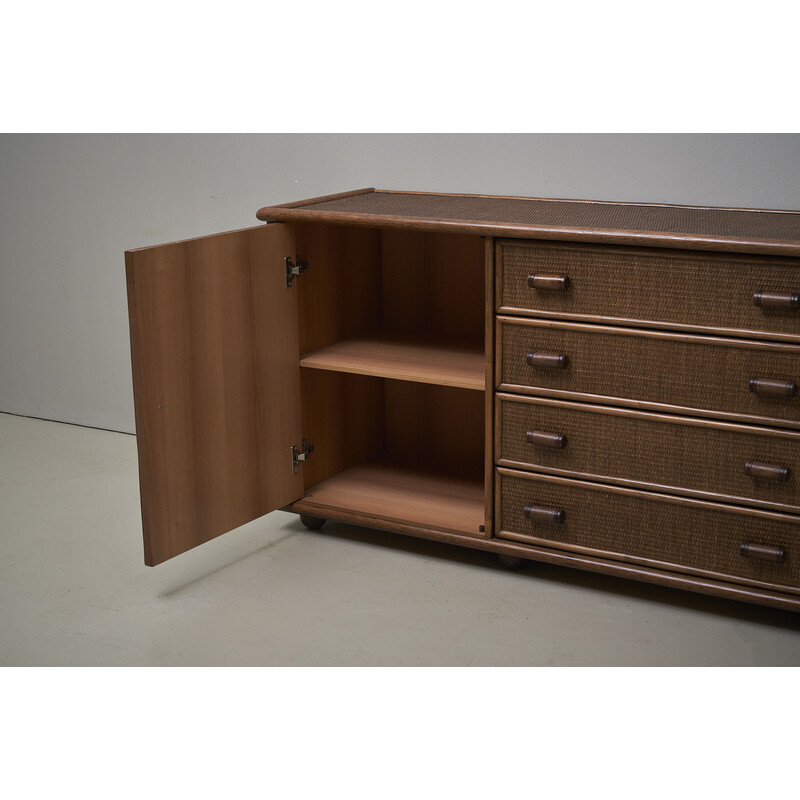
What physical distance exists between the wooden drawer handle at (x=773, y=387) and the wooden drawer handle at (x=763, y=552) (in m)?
0.39

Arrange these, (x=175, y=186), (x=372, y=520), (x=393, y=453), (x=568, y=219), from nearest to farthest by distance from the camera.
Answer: (x=568, y=219) < (x=372, y=520) < (x=393, y=453) < (x=175, y=186)

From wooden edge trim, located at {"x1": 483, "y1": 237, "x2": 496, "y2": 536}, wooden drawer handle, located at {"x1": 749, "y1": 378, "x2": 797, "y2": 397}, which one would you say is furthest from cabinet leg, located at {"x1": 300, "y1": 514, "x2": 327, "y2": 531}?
wooden drawer handle, located at {"x1": 749, "y1": 378, "x2": 797, "y2": 397}

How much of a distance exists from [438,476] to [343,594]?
0.67 metres

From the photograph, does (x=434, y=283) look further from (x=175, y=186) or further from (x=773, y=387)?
(x=773, y=387)

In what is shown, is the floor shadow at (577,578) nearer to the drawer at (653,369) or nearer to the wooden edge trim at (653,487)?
the wooden edge trim at (653,487)

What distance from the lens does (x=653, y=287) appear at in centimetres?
261

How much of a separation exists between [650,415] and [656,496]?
0.71 feet

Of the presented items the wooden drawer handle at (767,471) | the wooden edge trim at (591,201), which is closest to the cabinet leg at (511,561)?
the wooden drawer handle at (767,471)

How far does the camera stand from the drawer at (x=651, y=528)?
266cm

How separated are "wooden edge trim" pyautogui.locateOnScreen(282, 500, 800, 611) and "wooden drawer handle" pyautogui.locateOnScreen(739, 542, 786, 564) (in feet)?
0.33

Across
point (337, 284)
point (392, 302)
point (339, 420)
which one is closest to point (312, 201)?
point (337, 284)

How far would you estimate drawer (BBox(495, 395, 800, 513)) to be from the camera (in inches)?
103

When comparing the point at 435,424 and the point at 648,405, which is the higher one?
the point at 648,405

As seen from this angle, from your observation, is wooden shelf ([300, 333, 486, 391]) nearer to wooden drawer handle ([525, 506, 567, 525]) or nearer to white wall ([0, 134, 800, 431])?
wooden drawer handle ([525, 506, 567, 525])
